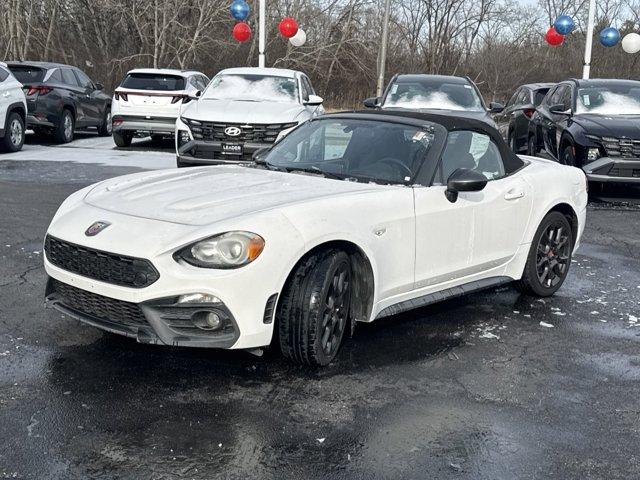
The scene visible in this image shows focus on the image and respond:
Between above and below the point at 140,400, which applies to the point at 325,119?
above

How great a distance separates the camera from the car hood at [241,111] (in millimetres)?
11719

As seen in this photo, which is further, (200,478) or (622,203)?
(622,203)

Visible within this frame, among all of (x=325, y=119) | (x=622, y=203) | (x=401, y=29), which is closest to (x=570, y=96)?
(x=622, y=203)

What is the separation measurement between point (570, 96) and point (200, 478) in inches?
414

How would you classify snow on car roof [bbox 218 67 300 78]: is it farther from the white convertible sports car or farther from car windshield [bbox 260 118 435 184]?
car windshield [bbox 260 118 435 184]

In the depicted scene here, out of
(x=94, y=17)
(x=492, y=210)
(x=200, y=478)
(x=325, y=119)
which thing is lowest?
(x=200, y=478)

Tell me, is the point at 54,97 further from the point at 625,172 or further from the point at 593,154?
the point at 625,172

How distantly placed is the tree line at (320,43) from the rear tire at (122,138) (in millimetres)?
14043

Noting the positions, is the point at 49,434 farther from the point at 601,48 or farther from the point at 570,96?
the point at 601,48

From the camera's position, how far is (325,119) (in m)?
6.02

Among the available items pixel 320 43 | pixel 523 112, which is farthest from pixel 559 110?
pixel 320 43

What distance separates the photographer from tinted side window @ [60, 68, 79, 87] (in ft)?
56.3

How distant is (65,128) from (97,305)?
1346 centimetres

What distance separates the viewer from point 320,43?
3453cm
